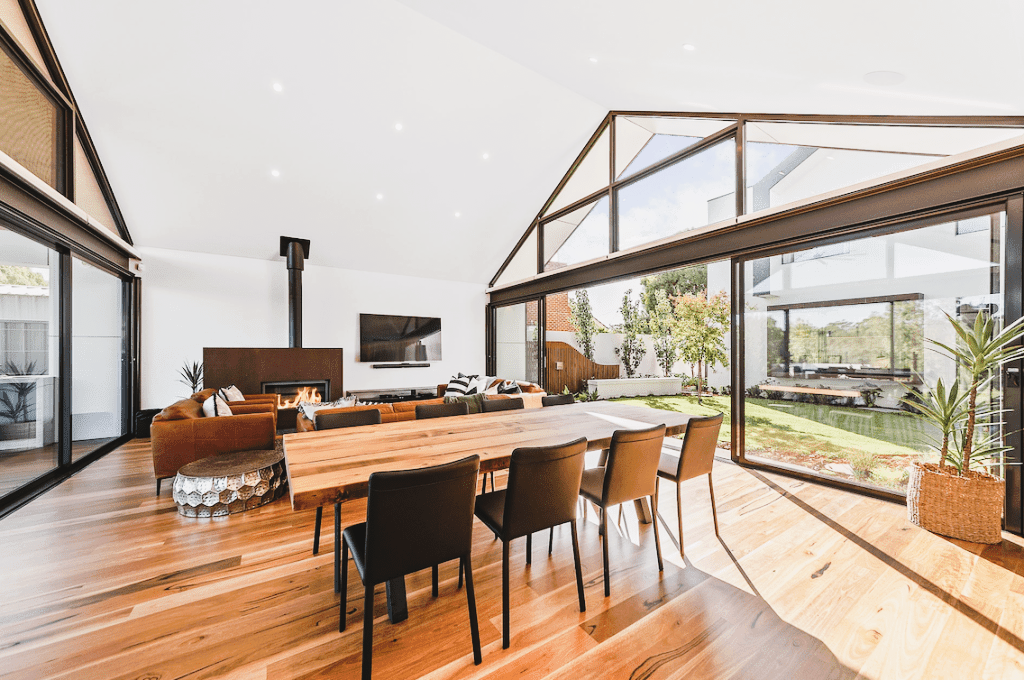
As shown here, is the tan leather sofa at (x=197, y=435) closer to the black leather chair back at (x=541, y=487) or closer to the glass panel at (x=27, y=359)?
the glass panel at (x=27, y=359)

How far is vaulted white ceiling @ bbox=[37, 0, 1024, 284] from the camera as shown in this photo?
2.46m

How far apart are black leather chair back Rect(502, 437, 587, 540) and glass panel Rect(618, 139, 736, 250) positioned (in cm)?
346

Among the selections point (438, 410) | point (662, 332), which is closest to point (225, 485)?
point (438, 410)

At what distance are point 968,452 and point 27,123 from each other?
731cm

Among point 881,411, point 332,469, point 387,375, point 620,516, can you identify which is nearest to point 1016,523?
point 881,411

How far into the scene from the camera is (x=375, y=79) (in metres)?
4.16

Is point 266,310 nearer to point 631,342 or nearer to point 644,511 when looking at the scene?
point 644,511

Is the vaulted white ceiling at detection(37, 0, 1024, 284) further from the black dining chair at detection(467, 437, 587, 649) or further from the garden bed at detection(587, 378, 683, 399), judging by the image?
the garden bed at detection(587, 378, 683, 399)

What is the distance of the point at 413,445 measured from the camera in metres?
2.08

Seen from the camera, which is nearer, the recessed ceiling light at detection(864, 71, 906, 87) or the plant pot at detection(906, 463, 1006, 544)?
the plant pot at detection(906, 463, 1006, 544)

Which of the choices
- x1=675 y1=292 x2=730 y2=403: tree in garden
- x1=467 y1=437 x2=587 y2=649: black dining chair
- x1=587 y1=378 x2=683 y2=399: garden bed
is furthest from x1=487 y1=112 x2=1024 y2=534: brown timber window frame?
x1=587 y1=378 x2=683 y2=399: garden bed

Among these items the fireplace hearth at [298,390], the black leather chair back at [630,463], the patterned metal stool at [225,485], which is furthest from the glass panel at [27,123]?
the black leather chair back at [630,463]

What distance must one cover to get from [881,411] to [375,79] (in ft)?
17.9

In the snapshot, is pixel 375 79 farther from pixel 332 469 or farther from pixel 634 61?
pixel 332 469
